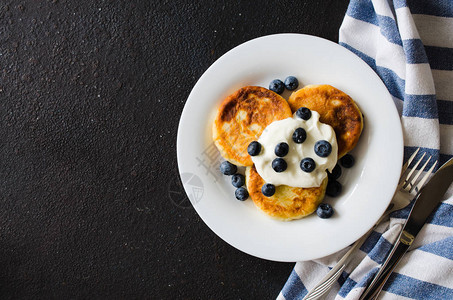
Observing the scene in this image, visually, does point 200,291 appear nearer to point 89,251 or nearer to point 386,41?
point 89,251

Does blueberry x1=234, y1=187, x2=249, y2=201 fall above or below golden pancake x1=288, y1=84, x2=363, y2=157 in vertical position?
below

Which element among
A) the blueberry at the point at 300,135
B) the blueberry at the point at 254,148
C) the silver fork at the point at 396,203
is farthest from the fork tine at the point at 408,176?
the blueberry at the point at 254,148

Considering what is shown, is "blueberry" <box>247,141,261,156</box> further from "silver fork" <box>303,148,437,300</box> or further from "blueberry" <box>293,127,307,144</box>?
"silver fork" <box>303,148,437,300</box>

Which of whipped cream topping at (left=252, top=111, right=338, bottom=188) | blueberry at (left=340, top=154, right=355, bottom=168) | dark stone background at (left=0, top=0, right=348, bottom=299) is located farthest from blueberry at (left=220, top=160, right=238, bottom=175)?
blueberry at (left=340, top=154, right=355, bottom=168)

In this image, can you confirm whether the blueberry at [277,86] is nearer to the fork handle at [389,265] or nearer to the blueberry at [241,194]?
the blueberry at [241,194]

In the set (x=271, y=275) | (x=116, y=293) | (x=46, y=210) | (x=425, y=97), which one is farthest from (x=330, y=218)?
(x=46, y=210)

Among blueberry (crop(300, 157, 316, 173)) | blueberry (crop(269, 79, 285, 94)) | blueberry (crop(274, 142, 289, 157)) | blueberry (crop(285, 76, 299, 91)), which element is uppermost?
blueberry (crop(285, 76, 299, 91))

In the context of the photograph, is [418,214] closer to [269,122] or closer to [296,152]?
[296,152]
